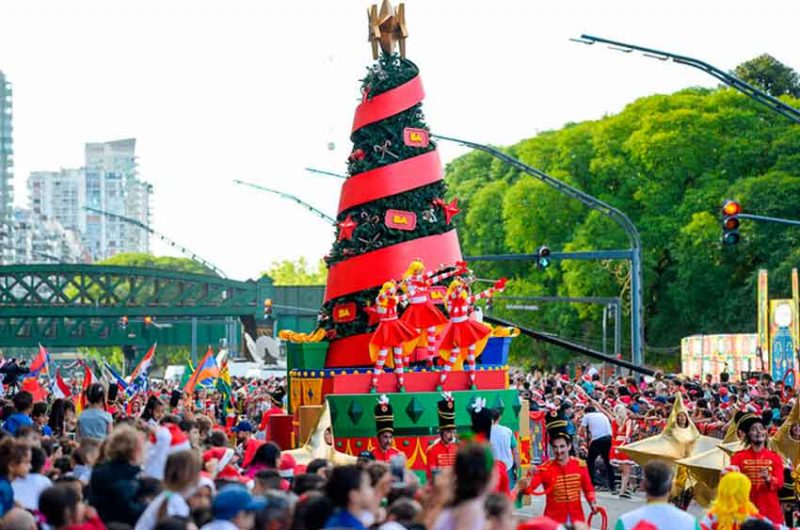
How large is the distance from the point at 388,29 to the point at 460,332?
5.31 m

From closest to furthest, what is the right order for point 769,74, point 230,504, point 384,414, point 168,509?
point 230,504 → point 168,509 → point 384,414 → point 769,74

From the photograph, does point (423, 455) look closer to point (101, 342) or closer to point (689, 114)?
point (689, 114)

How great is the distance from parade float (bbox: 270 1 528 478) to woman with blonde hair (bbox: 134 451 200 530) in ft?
43.1

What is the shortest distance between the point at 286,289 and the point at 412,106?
8201cm

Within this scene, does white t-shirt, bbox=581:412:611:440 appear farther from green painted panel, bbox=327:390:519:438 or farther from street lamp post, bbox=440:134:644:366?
street lamp post, bbox=440:134:644:366

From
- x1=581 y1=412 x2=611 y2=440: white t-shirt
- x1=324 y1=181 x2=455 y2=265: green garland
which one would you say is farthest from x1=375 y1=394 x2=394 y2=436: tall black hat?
x1=581 y1=412 x2=611 y2=440: white t-shirt

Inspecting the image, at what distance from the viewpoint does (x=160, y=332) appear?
13188cm

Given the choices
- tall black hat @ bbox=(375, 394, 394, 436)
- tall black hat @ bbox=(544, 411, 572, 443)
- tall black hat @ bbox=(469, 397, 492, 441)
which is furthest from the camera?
tall black hat @ bbox=(375, 394, 394, 436)

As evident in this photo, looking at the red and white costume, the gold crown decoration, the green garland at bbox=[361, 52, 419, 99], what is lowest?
the red and white costume

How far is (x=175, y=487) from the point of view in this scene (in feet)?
34.7

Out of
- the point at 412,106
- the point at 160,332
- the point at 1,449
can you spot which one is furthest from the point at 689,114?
the point at 160,332

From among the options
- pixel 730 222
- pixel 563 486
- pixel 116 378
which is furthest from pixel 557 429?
pixel 116 378

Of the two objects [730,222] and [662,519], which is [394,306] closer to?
[730,222]

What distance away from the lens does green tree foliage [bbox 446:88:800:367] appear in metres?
61.4
